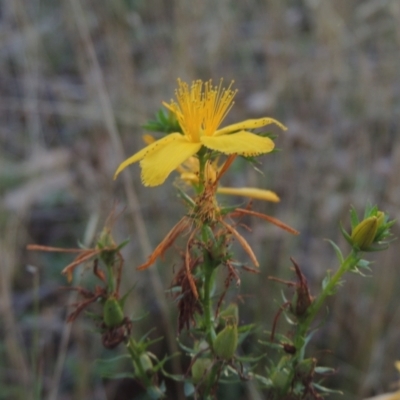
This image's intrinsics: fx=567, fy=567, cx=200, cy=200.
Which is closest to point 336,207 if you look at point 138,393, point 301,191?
point 301,191

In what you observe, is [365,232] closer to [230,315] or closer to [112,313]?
[230,315]

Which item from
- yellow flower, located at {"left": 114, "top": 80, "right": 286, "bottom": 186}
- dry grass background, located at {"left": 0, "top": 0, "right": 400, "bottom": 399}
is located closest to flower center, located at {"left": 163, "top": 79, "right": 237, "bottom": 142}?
yellow flower, located at {"left": 114, "top": 80, "right": 286, "bottom": 186}

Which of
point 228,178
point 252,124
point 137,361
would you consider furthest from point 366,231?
point 228,178

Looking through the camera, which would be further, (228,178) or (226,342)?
(228,178)

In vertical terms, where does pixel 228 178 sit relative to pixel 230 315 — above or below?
below

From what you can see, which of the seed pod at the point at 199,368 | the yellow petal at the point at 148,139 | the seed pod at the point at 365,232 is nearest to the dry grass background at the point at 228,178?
the yellow petal at the point at 148,139

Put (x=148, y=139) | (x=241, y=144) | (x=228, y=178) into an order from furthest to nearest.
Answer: (x=228, y=178) < (x=148, y=139) < (x=241, y=144)
